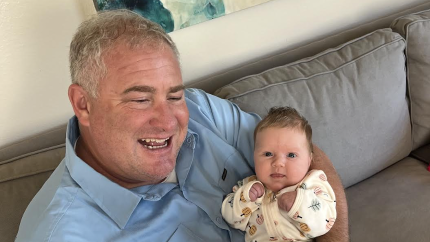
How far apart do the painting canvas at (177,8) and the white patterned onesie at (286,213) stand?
0.77m

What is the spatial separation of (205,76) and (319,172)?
2.50 ft

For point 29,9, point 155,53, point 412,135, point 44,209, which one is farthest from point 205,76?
point 412,135

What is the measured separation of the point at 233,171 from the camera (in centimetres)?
147

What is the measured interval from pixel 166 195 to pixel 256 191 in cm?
31

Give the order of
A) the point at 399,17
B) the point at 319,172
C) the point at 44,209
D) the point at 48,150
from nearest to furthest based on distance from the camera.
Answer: the point at 44,209 → the point at 319,172 → the point at 48,150 → the point at 399,17

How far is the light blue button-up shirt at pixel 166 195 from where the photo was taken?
111 centimetres

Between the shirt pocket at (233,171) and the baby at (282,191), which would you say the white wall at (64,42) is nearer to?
the shirt pocket at (233,171)

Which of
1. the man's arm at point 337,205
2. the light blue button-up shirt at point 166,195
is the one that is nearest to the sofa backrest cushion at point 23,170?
the light blue button-up shirt at point 166,195

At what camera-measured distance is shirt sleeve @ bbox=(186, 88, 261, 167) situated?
1.50 m

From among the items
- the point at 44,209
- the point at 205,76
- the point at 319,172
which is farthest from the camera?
the point at 205,76

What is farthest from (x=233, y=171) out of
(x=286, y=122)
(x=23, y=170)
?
(x=23, y=170)

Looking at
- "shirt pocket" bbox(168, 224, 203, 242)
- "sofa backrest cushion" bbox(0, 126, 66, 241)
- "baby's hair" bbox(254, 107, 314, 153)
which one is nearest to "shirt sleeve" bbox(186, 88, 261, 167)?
"baby's hair" bbox(254, 107, 314, 153)

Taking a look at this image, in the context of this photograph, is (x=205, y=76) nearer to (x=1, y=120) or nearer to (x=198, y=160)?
(x=198, y=160)

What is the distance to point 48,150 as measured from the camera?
143 centimetres
